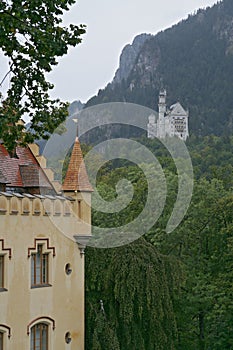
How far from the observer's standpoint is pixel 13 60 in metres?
13.5

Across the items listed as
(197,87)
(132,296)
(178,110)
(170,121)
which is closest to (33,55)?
(132,296)

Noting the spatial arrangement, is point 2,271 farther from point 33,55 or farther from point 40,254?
point 33,55

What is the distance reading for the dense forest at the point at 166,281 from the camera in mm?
23141

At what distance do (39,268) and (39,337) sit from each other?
1.97m

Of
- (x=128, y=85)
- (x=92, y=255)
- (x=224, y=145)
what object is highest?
(x=128, y=85)

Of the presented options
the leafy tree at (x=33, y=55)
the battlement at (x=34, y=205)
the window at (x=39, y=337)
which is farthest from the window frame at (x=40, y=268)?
the leafy tree at (x=33, y=55)

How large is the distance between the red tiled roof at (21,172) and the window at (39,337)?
4.23 metres

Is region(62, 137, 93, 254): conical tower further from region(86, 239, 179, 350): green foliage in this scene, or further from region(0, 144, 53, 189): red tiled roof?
region(86, 239, 179, 350): green foliage

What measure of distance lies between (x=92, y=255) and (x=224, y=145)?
76467 mm

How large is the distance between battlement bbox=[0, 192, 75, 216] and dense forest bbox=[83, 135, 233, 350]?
2.71 m

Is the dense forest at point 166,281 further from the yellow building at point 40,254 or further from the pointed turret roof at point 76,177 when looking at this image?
the pointed turret roof at point 76,177

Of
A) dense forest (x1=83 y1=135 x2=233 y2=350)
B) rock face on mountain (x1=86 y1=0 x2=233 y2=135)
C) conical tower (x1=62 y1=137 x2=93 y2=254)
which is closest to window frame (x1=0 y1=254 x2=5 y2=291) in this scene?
conical tower (x1=62 y1=137 x2=93 y2=254)

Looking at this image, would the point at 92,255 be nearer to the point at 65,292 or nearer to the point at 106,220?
the point at 65,292

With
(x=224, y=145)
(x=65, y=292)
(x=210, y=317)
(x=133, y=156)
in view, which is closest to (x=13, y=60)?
(x=65, y=292)
